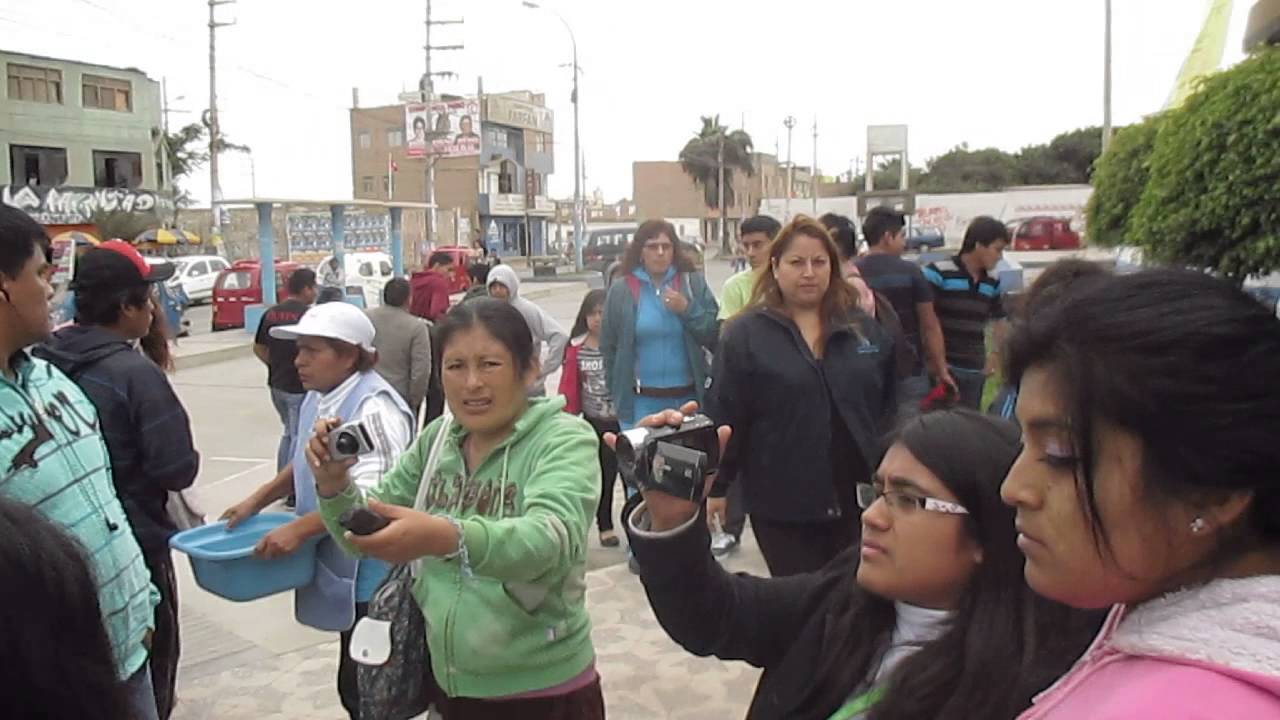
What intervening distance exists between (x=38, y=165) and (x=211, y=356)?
27832 mm

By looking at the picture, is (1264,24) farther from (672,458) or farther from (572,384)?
(672,458)

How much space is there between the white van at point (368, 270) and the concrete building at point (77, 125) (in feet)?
59.1

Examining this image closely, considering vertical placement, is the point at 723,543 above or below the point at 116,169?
below

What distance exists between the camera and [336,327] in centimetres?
328

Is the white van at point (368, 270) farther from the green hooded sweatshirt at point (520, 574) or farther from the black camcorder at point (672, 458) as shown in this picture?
the black camcorder at point (672, 458)

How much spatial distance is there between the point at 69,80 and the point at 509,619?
149ft

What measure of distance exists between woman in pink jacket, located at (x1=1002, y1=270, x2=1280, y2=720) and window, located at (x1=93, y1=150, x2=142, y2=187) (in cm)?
4676

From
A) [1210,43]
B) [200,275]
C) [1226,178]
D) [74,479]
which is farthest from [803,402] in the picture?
[200,275]

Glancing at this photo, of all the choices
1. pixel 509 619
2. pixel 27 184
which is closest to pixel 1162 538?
pixel 509 619

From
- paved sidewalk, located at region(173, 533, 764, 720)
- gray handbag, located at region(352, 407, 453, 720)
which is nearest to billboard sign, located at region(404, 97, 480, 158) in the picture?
paved sidewalk, located at region(173, 533, 764, 720)

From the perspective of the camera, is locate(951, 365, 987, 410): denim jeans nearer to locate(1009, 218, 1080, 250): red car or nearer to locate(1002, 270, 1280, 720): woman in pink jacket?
locate(1002, 270, 1280, 720): woman in pink jacket

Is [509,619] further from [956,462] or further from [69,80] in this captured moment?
[69,80]

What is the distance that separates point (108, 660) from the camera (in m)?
1.22

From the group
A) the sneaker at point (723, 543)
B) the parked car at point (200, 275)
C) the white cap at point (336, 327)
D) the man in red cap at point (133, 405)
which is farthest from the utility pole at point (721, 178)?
the man in red cap at point (133, 405)
